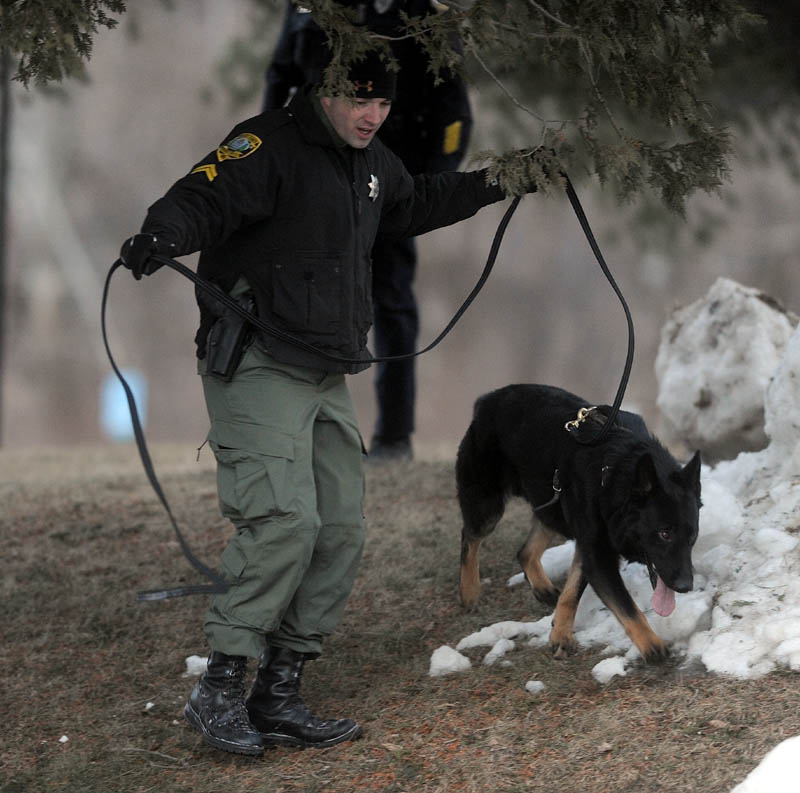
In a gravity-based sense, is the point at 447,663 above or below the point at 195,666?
above

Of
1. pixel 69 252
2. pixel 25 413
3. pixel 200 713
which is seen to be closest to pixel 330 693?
pixel 200 713

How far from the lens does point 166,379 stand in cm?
2358

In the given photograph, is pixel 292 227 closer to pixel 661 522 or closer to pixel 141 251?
pixel 141 251

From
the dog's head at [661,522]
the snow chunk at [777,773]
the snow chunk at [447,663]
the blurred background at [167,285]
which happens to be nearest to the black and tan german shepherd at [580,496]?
the dog's head at [661,522]

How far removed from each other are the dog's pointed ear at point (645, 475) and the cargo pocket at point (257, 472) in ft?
4.16

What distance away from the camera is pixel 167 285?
2489 cm

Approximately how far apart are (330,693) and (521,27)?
2788 mm

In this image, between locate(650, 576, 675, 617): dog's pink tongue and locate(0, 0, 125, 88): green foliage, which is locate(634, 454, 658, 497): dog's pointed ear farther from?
locate(0, 0, 125, 88): green foliage

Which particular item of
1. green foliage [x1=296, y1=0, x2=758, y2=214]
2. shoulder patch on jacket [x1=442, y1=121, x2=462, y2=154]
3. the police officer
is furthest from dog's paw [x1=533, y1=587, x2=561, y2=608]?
shoulder patch on jacket [x1=442, y1=121, x2=462, y2=154]

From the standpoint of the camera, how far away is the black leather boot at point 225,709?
3.91m

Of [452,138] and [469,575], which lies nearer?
[469,575]

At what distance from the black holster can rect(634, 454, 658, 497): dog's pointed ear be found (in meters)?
1.49

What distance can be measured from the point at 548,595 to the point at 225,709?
1.69 meters

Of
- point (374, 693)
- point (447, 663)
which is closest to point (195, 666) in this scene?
point (374, 693)
